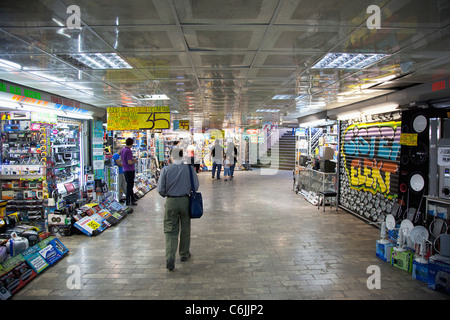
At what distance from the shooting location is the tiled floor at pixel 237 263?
3334mm

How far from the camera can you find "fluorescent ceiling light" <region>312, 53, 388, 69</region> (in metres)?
3.42

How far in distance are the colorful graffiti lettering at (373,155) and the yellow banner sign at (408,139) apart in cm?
60

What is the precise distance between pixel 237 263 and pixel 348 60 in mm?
3466

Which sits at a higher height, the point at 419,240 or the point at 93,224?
the point at 419,240

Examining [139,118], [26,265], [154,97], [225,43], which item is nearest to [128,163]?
[139,118]

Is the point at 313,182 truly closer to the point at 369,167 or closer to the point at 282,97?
the point at 369,167

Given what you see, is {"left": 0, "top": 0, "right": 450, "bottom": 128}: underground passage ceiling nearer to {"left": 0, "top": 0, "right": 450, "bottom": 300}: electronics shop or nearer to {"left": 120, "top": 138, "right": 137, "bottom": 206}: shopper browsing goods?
{"left": 0, "top": 0, "right": 450, "bottom": 300}: electronics shop

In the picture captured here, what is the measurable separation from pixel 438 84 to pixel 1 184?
874cm

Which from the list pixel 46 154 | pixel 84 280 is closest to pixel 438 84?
pixel 84 280

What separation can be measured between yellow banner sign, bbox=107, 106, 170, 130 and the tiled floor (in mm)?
2376

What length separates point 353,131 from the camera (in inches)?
283

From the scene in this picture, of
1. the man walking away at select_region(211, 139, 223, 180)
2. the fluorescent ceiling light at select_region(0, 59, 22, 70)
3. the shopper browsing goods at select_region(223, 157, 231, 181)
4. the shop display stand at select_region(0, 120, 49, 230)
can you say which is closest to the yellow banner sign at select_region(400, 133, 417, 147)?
the fluorescent ceiling light at select_region(0, 59, 22, 70)

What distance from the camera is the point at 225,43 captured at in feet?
10.1
